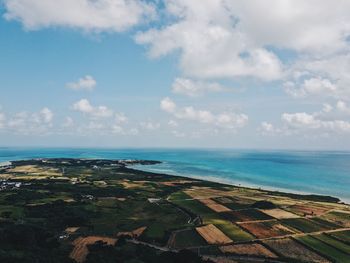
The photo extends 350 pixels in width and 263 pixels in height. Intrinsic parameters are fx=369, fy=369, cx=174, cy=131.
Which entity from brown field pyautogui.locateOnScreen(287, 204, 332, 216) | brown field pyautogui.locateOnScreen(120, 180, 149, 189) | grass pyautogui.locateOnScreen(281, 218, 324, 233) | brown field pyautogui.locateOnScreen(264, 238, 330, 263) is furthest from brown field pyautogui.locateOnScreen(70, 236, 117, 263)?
brown field pyautogui.locateOnScreen(120, 180, 149, 189)

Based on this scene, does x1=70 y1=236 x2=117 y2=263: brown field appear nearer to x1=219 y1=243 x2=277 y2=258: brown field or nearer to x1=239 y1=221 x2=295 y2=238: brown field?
x1=219 y1=243 x2=277 y2=258: brown field

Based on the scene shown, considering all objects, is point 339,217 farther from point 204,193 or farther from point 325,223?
point 204,193

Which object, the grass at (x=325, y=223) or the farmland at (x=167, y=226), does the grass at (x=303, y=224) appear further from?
the grass at (x=325, y=223)

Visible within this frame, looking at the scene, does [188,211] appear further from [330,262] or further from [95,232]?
[330,262]

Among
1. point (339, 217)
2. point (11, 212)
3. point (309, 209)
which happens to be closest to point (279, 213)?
point (309, 209)

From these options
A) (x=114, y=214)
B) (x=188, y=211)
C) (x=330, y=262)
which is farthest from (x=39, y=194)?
(x=330, y=262)

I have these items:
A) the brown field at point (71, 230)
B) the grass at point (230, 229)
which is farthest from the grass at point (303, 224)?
the brown field at point (71, 230)
